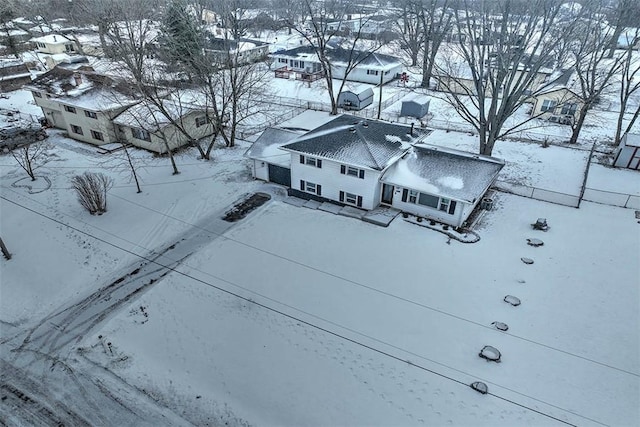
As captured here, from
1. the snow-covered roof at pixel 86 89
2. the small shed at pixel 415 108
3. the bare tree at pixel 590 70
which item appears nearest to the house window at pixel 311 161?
the snow-covered roof at pixel 86 89

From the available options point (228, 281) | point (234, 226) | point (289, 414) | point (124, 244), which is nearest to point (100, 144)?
point (124, 244)

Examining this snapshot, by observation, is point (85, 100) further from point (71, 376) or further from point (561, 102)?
point (561, 102)

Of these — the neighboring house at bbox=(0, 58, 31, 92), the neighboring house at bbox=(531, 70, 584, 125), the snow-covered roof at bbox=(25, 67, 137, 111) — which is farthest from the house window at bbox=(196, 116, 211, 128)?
the neighboring house at bbox=(0, 58, 31, 92)

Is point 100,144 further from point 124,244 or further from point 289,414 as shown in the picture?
point 289,414

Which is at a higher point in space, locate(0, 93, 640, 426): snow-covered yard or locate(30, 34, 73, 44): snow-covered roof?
locate(30, 34, 73, 44): snow-covered roof

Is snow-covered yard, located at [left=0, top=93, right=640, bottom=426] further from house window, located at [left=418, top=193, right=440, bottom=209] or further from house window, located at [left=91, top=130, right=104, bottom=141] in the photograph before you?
house window, located at [left=91, top=130, right=104, bottom=141]

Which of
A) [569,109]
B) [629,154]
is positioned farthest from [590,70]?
[629,154]

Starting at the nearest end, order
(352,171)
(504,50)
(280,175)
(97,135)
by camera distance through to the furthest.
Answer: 1. (352,171)
2. (280,175)
3. (504,50)
4. (97,135)
